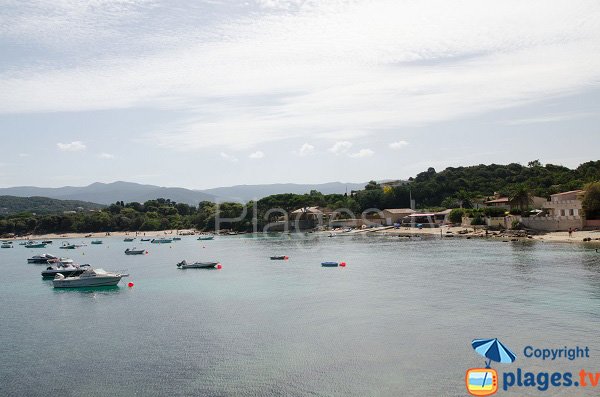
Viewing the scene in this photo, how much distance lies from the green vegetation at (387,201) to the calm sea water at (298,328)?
47.0m

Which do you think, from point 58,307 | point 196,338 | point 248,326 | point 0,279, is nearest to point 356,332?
point 248,326

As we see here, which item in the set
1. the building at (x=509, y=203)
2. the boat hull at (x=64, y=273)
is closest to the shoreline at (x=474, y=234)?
the building at (x=509, y=203)

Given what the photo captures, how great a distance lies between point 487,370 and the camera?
20812 mm

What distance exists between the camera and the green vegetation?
106 meters

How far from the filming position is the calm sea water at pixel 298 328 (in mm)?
21125

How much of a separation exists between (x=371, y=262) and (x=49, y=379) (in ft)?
133

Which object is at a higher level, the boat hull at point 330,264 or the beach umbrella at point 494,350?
the beach umbrella at point 494,350

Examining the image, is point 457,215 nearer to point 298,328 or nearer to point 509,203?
point 509,203

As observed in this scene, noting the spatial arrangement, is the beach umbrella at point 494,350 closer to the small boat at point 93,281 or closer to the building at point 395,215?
the small boat at point 93,281

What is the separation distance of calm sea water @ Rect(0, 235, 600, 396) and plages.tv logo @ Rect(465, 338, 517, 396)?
1.55 ft

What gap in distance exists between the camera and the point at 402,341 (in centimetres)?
2545

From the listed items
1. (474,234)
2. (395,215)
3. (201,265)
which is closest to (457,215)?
(474,234)

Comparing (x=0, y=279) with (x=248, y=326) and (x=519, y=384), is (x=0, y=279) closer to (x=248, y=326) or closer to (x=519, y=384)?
(x=248, y=326)

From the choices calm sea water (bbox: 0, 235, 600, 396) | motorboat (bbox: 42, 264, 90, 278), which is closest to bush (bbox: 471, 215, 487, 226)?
calm sea water (bbox: 0, 235, 600, 396)
